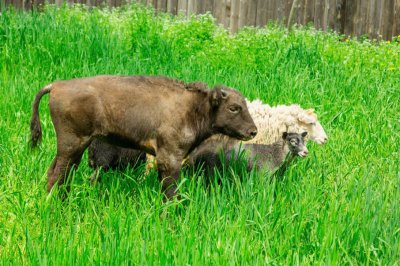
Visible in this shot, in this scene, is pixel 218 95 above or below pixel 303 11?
below

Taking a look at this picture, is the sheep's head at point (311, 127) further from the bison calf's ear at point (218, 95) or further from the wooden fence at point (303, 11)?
the wooden fence at point (303, 11)

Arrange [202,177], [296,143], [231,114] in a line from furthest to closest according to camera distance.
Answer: [296,143], [202,177], [231,114]

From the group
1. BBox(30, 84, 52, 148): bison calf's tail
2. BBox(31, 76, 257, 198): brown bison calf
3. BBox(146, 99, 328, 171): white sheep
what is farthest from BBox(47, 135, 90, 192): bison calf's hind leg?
BBox(146, 99, 328, 171): white sheep

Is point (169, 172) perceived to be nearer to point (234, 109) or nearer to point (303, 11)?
point (234, 109)

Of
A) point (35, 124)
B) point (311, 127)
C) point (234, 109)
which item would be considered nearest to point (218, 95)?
point (234, 109)

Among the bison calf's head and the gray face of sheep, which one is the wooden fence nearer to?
the gray face of sheep

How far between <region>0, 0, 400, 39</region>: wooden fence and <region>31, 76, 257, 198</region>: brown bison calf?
872 cm

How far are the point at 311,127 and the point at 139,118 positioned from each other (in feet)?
5.22

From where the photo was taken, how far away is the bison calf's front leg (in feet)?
17.0

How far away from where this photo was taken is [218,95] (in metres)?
5.38

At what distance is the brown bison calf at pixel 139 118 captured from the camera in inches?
205

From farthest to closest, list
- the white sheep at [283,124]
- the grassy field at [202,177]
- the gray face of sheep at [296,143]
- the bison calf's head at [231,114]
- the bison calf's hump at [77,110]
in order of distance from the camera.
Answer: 1. the white sheep at [283,124]
2. the gray face of sheep at [296,143]
3. the bison calf's head at [231,114]
4. the bison calf's hump at [77,110]
5. the grassy field at [202,177]

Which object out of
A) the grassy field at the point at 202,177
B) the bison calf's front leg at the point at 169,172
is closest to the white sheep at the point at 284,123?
the grassy field at the point at 202,177

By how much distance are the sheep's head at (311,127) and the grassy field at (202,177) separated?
6.0 inches
